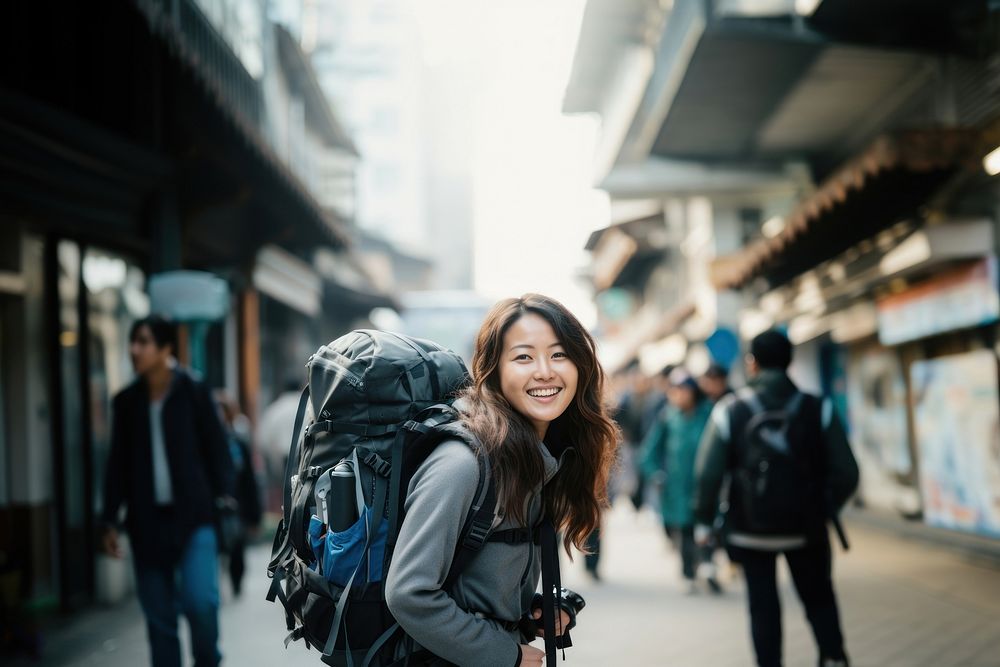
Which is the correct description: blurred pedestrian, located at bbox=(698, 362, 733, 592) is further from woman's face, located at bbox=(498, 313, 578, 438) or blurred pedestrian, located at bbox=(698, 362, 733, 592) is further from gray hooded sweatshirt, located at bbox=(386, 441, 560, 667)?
gray hooded sweatshirt, located at bbox=(386, 441, 560, 667)

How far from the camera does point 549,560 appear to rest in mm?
2422

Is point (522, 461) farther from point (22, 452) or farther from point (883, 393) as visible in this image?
point (883, 393)

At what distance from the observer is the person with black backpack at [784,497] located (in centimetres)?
450

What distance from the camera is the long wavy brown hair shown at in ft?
7.65

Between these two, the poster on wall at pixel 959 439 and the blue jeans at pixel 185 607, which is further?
the poster on wall at pixel 959 439

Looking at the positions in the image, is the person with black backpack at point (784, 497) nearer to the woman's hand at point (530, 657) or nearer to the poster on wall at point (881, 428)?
the woman's hand at point (530, 657)

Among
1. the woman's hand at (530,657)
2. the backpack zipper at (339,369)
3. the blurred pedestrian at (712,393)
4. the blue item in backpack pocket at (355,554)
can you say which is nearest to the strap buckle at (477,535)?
the blue item in backpack pocket at (355,554)

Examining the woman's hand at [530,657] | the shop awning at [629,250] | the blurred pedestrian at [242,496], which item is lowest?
the blurred pedestrian at [242,496]

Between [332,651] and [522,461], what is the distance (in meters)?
0.59

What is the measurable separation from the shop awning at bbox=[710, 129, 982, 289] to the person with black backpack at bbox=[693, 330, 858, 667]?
3.53 m

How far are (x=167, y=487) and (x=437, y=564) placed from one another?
9.45 ft

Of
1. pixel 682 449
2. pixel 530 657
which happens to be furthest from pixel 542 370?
pixel 682 449

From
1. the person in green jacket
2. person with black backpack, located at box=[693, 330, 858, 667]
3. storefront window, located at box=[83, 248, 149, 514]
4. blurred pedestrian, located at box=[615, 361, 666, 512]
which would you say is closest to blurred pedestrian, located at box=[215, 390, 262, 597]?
storefront window, located at box=[83, 248, 149, 514]

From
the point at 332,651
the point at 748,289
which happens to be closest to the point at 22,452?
the point at 332,651
